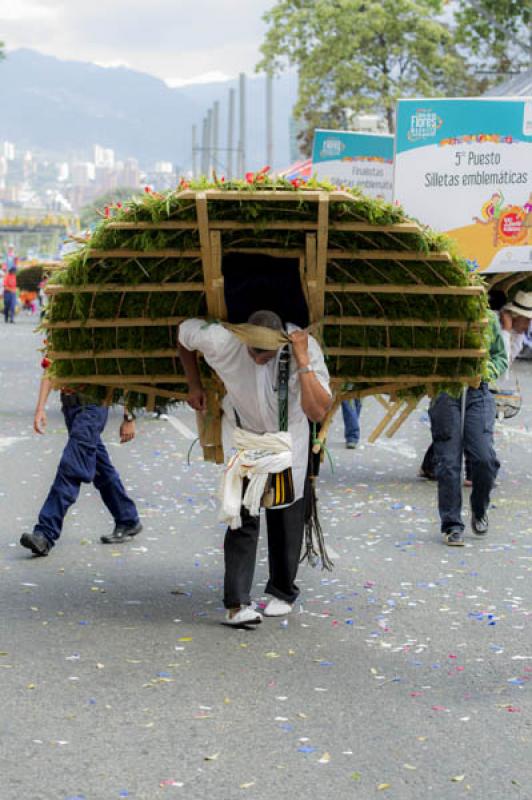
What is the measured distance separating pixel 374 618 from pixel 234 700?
1.63m

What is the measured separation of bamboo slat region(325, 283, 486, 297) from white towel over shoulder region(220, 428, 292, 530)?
855mm

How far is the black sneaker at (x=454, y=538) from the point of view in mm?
9352

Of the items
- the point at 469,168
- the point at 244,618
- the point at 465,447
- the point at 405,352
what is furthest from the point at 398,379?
the point at 469,168

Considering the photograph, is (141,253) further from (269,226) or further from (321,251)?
(321,251)

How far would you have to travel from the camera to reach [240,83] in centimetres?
6731

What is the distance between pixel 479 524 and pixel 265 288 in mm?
3194

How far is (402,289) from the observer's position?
740 centimetres

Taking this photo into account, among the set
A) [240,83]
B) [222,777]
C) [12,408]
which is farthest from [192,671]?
[240,83]

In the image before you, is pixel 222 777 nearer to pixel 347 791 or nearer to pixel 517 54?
pixel 347 791

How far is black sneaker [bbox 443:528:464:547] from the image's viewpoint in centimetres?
935

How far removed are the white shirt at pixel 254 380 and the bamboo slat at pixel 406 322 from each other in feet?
1.78

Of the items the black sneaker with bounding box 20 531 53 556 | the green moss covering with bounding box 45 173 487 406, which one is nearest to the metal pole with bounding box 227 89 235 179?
the black sneaker with bounding box 20 531 53 556

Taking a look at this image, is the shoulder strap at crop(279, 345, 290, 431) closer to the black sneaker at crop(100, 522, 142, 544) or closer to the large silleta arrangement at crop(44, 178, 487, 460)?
the large silleta arrangement at crop(44, 178, 487, 460)

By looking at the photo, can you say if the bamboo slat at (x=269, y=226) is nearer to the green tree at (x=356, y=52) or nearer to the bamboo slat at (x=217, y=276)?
the bamboo slat at (x=217, y=276)
